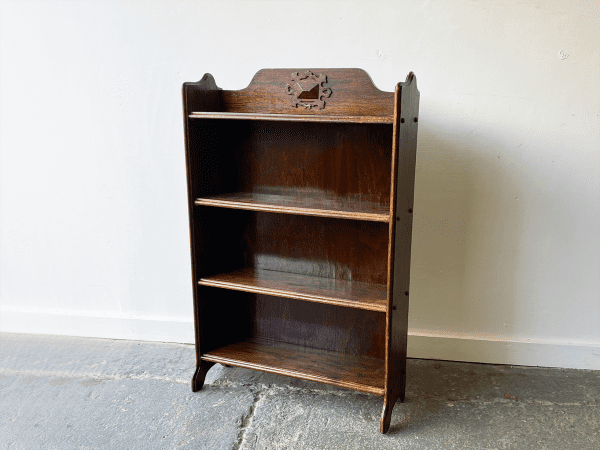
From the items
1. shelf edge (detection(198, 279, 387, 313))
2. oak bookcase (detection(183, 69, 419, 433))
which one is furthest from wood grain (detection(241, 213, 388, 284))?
shelf edge (detection(198, 279, 387, 313))

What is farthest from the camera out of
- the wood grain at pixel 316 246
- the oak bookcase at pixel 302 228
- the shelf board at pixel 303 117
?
the wood grain at pixel 316 246

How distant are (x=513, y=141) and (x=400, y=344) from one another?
1.08 m

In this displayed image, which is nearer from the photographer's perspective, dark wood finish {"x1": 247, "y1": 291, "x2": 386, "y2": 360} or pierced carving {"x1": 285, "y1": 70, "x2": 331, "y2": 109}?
pierced carving {"x1": 285, "y1": 70, "x2": 331, "y2": 109}

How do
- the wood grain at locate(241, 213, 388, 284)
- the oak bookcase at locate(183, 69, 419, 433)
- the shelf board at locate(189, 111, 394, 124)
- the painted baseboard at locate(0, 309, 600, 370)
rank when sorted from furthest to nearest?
the painted baseboard at locate(0, 309, 600, 370) < the wood grain at locate(241, 213, 388, 284) < the oak bookcase at locate(183, 69, 419, 433) < the shelf board at locate(189, 111, 394, 124)

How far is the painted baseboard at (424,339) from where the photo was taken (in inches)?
102

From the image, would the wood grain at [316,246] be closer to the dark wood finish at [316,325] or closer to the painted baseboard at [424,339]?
the dark wood finish at [316,325]

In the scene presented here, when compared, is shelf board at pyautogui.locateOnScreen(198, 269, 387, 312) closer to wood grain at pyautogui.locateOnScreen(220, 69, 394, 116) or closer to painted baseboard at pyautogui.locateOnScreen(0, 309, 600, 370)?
painted baseboard at pyautogui.locateOnScreen(0, 309, 600, 370)

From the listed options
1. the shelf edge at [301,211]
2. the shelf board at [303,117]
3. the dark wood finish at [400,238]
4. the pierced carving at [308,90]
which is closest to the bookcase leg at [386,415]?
the dark wood finish at [400,238]

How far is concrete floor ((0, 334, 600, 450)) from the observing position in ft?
6.89

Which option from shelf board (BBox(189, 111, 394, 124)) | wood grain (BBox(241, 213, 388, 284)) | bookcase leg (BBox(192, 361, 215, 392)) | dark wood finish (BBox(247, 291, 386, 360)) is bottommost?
bookcase leg (BBox(192, 361, 215, 392))

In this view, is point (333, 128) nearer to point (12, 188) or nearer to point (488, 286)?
point (488, 286)

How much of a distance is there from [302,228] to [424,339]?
895 mm

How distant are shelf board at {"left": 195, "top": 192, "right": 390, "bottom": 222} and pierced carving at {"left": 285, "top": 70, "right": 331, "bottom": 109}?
416 millimetres

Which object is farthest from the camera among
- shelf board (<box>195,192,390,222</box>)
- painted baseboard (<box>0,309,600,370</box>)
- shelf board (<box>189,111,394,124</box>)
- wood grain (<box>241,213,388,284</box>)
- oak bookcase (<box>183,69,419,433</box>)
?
painted baseboard (<box>0,309,600,370</box>)
